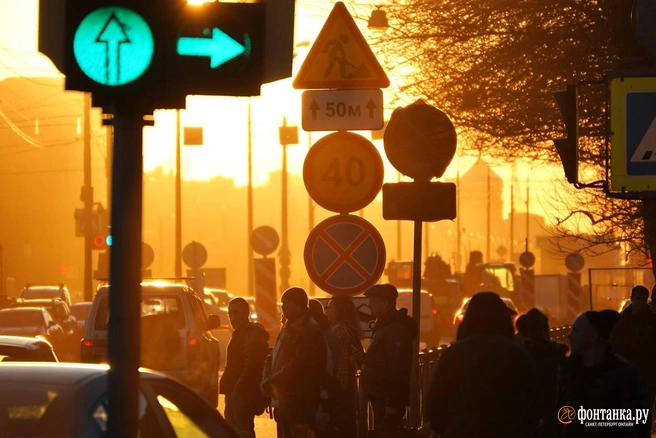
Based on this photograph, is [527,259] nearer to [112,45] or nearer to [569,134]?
[569,134]

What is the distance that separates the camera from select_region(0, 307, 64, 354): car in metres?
31.4

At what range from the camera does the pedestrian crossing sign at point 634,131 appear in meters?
8.17

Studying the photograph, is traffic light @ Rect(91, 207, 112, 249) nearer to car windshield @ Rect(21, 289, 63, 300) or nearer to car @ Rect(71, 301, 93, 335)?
car @ Rect(71, 301, 93, 335)

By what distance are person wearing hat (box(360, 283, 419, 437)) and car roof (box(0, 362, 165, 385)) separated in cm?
446

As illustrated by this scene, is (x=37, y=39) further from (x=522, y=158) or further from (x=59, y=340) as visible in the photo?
(x=59, y=340)

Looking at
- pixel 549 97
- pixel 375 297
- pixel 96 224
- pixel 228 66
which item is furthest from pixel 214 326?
pixel 96 224

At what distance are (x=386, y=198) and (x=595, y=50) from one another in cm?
632

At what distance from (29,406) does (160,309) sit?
15451mm

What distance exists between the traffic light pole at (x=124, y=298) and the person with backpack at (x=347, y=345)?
780cm

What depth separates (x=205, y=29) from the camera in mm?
4617

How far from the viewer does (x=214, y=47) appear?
15.2 ft

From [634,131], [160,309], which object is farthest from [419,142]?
[160,309]
